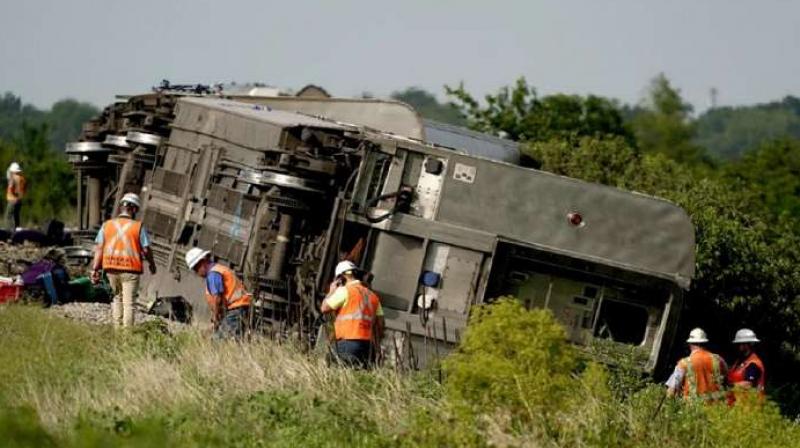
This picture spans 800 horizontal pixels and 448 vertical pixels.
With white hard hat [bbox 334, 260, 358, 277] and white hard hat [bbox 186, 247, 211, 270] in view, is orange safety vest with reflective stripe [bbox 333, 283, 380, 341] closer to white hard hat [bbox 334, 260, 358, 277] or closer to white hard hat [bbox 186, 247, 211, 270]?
white hard hat [bbox 334, 260, 358, 277]

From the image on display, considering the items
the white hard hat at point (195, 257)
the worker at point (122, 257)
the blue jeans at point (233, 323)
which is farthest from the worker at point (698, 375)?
the worker at point (122, 257)

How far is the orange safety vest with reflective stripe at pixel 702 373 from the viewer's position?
17.8 metres

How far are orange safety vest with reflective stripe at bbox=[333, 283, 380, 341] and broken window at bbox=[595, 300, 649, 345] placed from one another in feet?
9.31

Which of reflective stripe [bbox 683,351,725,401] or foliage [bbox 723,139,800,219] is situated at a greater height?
foliage [bbox 723,139,800,219]

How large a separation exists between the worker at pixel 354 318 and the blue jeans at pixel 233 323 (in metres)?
0.88

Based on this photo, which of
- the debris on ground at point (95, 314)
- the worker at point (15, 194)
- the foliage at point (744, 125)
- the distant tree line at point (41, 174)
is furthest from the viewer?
the foliage at point (744, 125)

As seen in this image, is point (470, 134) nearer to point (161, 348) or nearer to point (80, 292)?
point (80, 292)

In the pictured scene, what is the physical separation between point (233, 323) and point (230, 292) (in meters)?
0.36

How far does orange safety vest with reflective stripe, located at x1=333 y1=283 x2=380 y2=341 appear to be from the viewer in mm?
17234

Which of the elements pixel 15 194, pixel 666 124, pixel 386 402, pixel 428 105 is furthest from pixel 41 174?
pixel 428 105

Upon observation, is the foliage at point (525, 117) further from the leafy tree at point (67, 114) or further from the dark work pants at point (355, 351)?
the leafy tree at point (67, 114)

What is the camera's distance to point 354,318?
17.2 metres

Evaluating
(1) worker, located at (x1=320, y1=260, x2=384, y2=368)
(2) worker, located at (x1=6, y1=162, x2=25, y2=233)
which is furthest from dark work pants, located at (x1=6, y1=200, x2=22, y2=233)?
(1) worker, located at (x1=320, y1=260, x2=384, y2=368)

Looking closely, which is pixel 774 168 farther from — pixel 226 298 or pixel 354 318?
pixel 354 318
